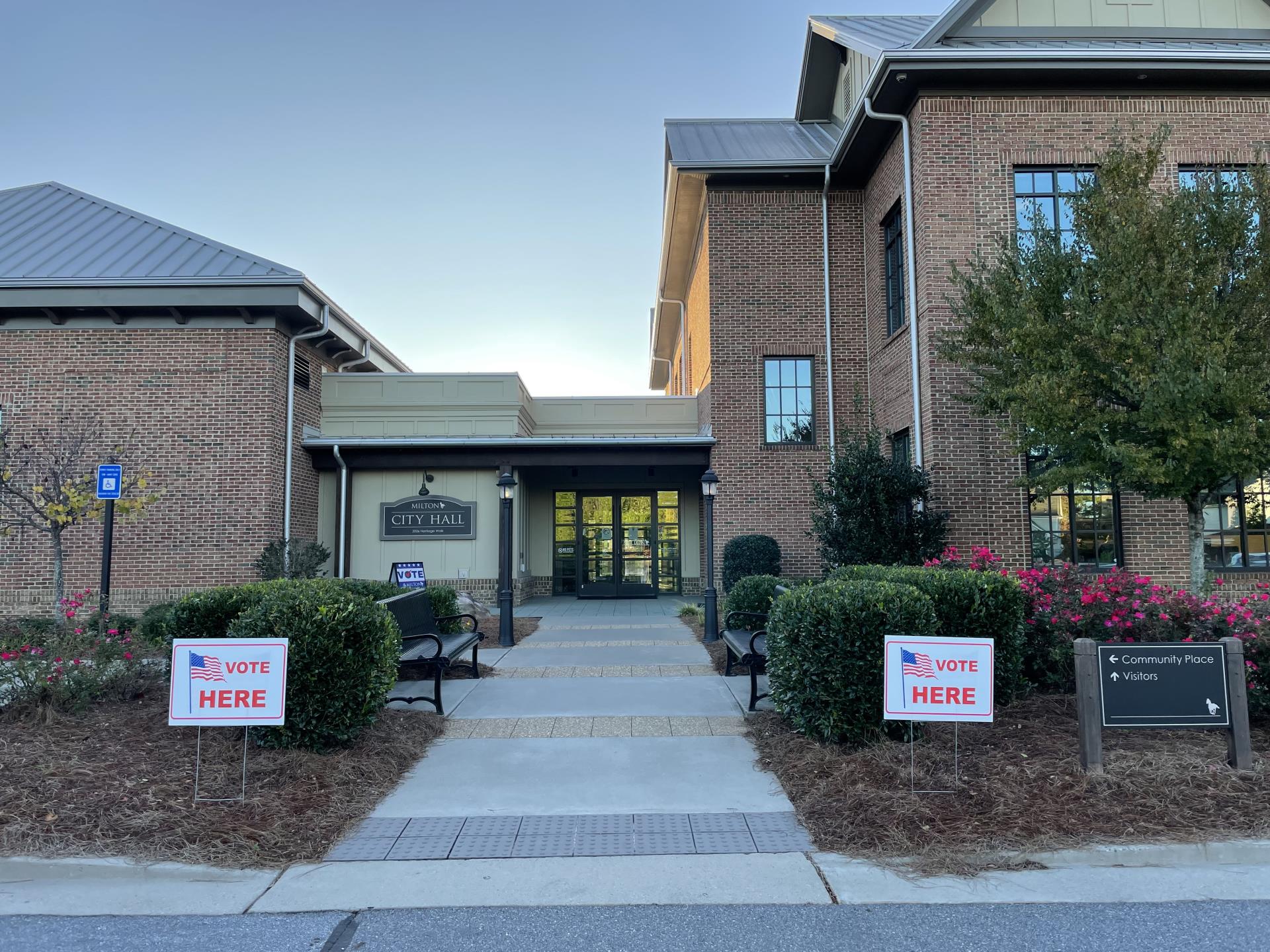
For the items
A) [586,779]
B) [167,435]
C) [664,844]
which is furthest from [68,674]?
[167,435]

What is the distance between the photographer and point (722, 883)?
3.84 metres

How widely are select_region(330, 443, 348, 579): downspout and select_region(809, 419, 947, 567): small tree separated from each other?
395 inches

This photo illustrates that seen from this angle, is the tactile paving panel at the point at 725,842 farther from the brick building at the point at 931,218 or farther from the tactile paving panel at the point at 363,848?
the brick building at the point at 931,218

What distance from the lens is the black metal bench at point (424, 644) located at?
7250 millimetres

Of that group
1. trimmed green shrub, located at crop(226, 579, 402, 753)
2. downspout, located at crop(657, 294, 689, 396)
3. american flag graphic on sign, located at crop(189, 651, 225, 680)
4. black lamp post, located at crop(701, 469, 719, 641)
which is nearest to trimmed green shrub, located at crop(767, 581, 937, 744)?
trimmed green shrub, located at crop(226, 579, 402, 753)

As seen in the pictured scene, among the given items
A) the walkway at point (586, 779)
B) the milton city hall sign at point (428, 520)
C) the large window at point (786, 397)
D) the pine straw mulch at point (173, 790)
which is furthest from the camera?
the milton city hall sign at point (428, 520)

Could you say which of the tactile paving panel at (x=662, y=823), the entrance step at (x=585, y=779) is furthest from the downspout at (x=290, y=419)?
the tactile paving panel at (x=662, y=823)

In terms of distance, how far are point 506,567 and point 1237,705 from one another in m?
9.23

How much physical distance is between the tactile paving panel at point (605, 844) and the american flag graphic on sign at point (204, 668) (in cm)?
247

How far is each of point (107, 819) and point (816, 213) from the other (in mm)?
14685

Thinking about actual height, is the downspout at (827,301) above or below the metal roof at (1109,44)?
below

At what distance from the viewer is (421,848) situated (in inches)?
169

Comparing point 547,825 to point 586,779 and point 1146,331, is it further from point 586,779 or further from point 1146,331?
point 1146,331

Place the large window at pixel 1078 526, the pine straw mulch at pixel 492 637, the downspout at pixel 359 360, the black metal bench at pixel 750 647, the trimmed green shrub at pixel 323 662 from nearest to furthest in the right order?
the trimmed green shrub at pixel 323 662
the black metal bench at pixel 750 647
the pine straw mulch at pixel 492 637
the large window at pixel 1078 526
the downspout at pixel 359 360
